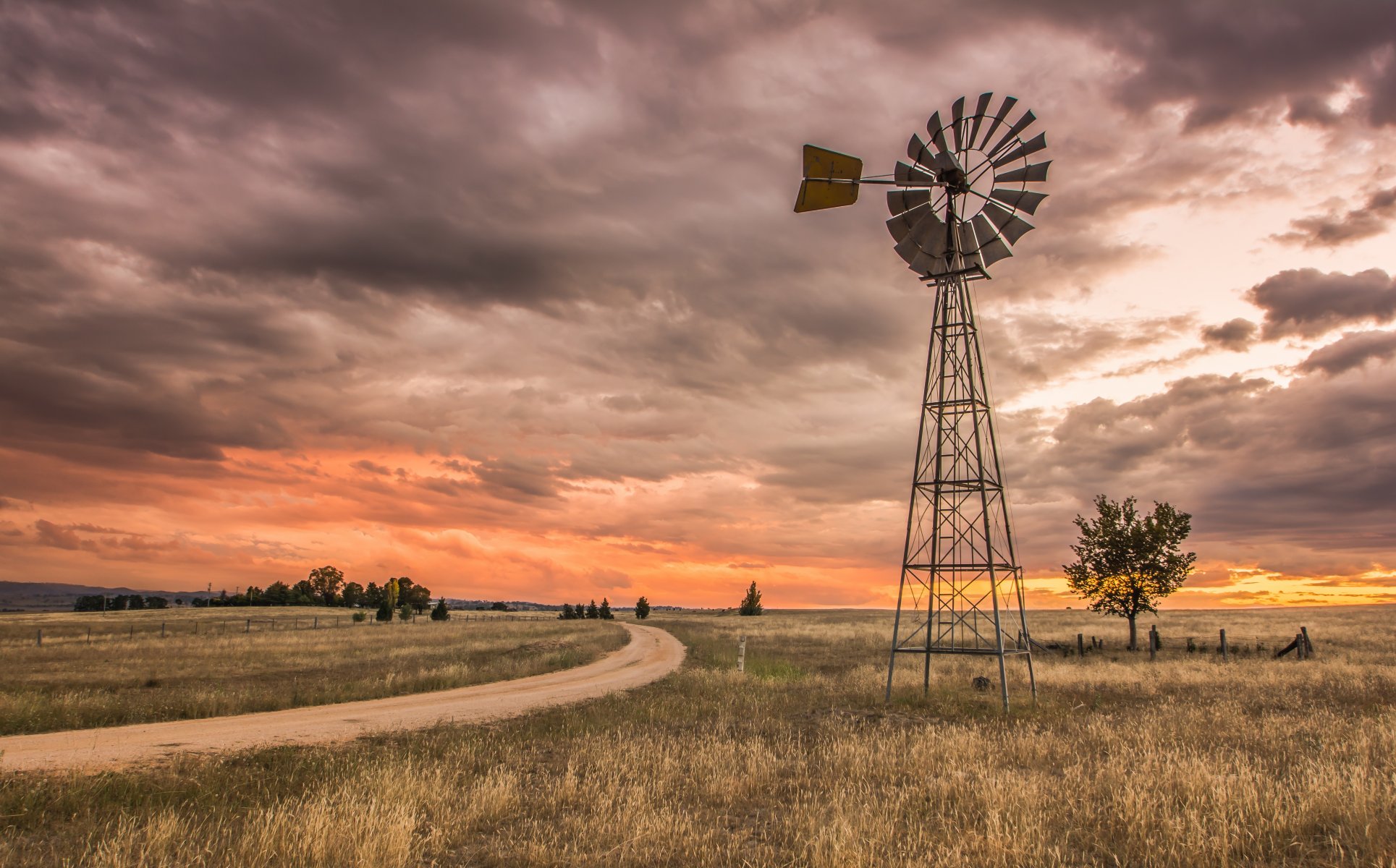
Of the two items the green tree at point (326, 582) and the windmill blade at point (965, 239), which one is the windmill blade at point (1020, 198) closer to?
the windmill blade at point (965, 239)

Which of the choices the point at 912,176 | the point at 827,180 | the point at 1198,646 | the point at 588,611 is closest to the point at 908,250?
the point at 912,176

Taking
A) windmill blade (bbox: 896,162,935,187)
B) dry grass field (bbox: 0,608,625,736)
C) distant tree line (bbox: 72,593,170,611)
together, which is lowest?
distant tree line (bbox: 72,593,170,611)

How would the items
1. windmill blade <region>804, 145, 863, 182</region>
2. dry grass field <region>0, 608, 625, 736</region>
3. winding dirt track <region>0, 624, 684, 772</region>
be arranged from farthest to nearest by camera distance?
windmill blade <region>804, 145, 863, 182</region>, dry grass field <region>0, 608, 625, 736</region>, winding dirt track <region>0, 624, 684, 772</region>

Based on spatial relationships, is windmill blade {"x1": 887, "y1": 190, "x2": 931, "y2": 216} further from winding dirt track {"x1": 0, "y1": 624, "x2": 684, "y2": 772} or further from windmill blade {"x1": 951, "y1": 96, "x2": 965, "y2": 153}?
winding dirt track {"x1": 0, "y1": 624, "x2": 684, "y2": 772}

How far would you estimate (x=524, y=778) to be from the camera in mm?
12523

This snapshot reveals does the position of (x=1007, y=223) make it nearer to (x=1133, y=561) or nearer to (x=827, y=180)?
(x=827, y=180)

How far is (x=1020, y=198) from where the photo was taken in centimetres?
2241

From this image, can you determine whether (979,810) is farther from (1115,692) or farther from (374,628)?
(374,628)

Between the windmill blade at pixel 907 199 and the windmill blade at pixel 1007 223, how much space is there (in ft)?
6.05

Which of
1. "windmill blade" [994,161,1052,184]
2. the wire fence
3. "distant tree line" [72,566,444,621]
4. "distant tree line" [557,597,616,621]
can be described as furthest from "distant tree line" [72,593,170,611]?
"windmill blade" [994,161,1052,184]

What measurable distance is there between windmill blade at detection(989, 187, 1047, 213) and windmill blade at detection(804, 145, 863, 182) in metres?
4.71

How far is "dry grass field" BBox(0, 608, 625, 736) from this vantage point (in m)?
19.6

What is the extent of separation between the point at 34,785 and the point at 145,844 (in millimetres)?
4634

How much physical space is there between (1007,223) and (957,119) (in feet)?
11.4
